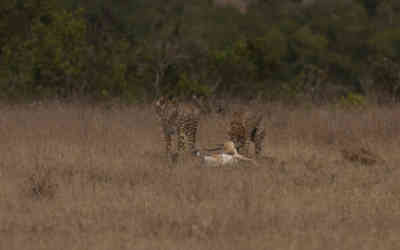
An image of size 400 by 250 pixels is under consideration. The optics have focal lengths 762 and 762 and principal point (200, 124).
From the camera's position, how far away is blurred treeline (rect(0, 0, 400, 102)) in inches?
715

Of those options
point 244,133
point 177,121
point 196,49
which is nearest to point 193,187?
point 177,121

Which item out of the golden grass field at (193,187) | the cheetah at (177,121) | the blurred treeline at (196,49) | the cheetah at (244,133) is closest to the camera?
the golden grass field at (193,187)

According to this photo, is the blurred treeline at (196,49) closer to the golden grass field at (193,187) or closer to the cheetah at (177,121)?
the golden grass field at (193,187)

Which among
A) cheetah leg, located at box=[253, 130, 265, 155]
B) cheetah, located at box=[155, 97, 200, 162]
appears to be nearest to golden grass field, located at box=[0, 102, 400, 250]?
cheetah leg, located at box=[253, 130, 265, 155]

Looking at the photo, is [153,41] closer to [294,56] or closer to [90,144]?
[294,56]

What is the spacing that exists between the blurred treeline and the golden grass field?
331cm

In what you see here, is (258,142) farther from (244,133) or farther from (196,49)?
(196,49)

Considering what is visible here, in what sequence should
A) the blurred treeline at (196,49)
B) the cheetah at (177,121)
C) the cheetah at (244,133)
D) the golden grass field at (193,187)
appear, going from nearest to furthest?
the golden grass field at (193,187), the cheetah at (177,121), the cheetah at (244,133), the blurred treeline at (196,49)

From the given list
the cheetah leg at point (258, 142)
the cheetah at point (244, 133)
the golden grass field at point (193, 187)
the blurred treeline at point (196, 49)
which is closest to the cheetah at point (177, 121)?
the golden grass field at point (193, 187)

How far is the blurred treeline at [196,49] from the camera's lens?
1816 centimetres

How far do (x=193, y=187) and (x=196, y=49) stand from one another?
51.5 feet

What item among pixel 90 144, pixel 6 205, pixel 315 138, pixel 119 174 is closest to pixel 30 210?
pixel 6 205

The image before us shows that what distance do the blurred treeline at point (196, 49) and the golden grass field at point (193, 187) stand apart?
331 centimetres

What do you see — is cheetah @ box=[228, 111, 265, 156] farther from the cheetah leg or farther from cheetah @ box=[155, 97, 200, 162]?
cheetah @ box=[155, 97, 200, 162]
